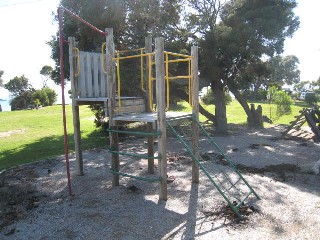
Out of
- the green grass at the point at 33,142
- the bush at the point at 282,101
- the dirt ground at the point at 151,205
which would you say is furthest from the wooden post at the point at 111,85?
the bush at the point at 282,101

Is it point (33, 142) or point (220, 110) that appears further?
point (220, 110)

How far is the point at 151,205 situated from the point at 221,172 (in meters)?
2.41

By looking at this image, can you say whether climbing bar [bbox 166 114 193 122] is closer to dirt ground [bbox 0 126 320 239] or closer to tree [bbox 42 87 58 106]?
dirt ground [bbox 0 126 320 239]

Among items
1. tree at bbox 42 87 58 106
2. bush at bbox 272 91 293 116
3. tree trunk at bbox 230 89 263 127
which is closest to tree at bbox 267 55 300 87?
tree at bbox 42 87 58 106

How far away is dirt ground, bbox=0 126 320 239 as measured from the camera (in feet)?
14.4

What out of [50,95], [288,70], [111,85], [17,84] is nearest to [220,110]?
[111,85]

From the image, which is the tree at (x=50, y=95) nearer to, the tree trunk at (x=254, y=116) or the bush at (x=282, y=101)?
the tree trunk at (x=254, y=116)

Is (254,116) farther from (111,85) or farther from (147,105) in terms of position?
(111,85)

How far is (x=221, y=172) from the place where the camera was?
282 inches

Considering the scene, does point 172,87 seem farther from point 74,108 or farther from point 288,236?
point 288,236

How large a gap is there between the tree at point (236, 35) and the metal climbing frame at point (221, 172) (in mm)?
4138

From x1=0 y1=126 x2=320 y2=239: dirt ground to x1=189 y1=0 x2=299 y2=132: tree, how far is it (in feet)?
20.8

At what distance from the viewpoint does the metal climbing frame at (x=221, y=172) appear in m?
5.17

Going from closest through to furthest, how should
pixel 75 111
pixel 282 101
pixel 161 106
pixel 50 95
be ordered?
pixel 161 106, pixel 75 111, pixel 282 101, pixel 50 95
